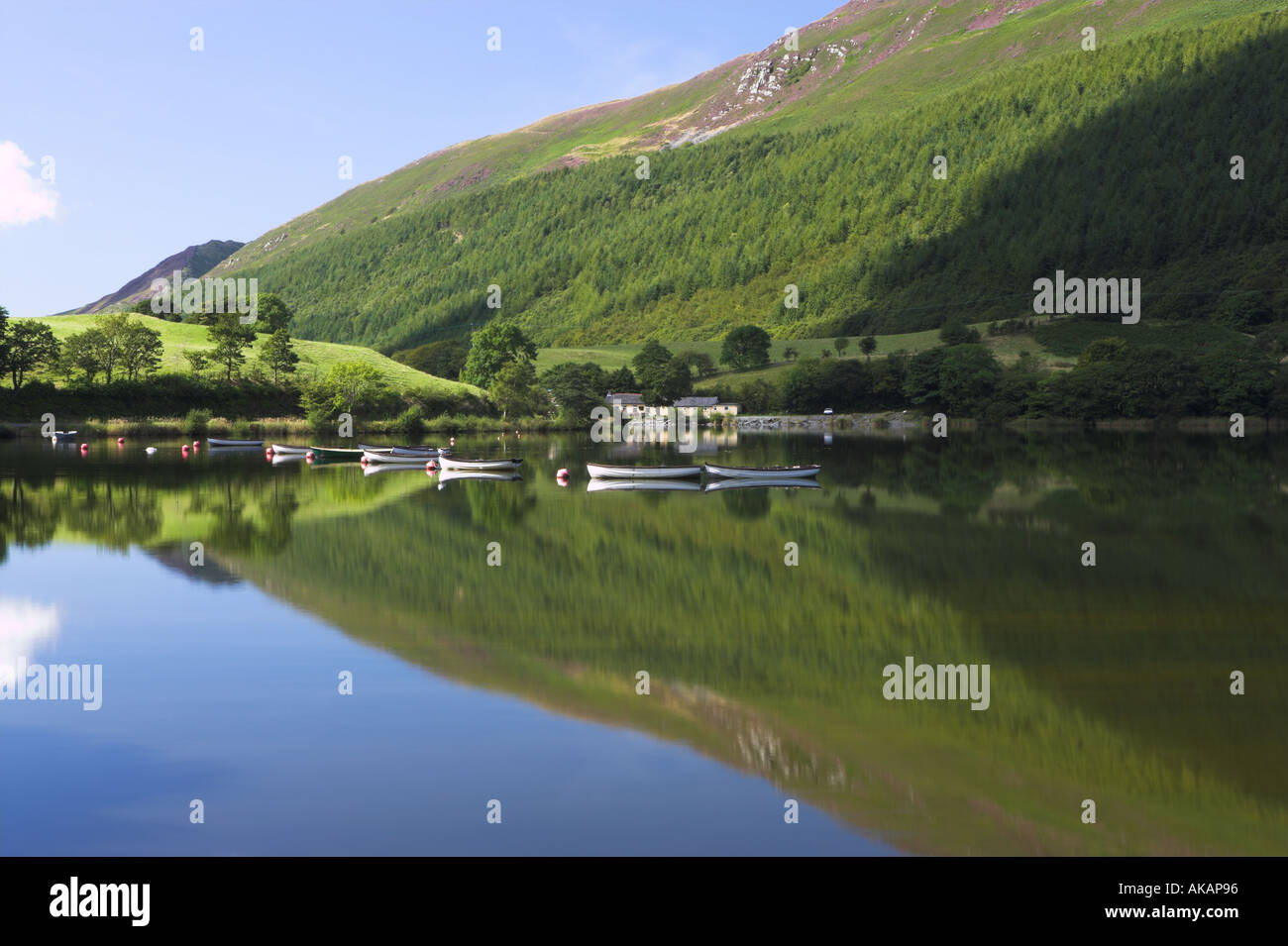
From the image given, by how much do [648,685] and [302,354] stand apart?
130 metres

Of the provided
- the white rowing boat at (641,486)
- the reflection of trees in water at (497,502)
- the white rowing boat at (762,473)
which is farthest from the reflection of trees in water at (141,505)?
the white rowing boat at (762,473)

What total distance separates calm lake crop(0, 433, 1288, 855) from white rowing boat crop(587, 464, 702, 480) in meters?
15.9

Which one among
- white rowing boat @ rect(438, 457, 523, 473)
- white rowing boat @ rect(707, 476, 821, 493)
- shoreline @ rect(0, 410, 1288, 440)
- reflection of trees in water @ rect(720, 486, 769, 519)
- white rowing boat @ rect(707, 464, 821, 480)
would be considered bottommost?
reflection of trees in water @ rect(720, 486, 769, 519)

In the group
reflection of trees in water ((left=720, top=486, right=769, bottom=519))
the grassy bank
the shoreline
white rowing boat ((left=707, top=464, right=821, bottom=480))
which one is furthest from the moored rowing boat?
reflection of trees in water ((left=720, top=486, right=769, bottom=519))

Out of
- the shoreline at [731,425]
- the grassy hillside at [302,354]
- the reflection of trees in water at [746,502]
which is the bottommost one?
the reflection of trees in water at [746,502]

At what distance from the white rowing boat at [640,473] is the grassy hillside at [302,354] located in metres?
72.9

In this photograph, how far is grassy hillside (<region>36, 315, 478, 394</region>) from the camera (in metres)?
121

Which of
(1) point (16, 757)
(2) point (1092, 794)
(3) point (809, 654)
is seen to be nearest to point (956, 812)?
(2) point (1092, 794)

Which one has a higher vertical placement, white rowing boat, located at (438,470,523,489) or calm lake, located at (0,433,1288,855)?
white rowing boat, located at (438,470,523,489)

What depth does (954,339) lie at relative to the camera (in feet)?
592

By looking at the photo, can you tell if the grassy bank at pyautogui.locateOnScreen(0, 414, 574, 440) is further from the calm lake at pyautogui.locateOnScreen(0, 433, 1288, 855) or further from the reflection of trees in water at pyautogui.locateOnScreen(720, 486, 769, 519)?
the calm lake at pyautogui.locateOnScreen(0, 433, 1288, 855)

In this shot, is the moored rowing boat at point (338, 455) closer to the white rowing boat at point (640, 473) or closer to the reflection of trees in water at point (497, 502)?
the reflection of trees in water at point (497, 502)

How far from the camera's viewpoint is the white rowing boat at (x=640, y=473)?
5259 centimetres
